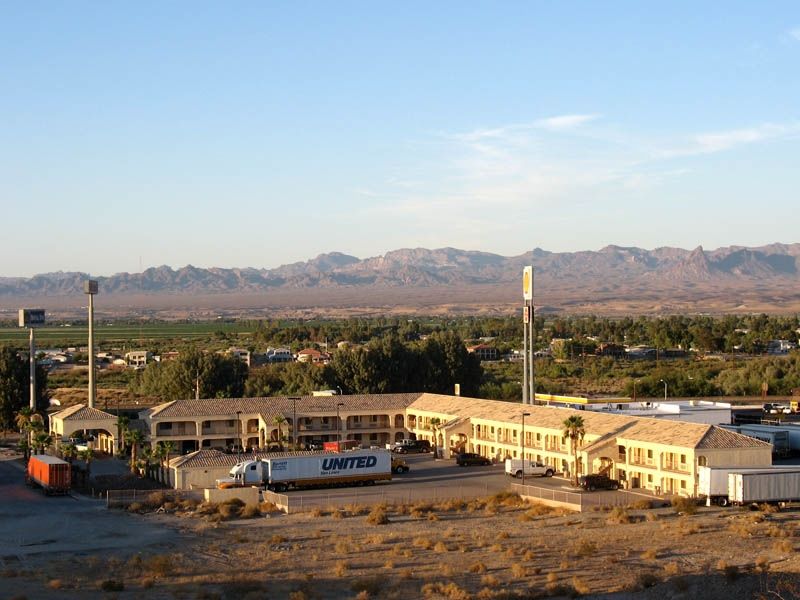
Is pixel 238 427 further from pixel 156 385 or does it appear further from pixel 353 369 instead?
pixel 156 385

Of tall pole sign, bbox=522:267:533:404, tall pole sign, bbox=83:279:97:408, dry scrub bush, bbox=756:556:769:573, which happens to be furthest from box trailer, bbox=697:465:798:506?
tall pole sign, bbox=83:279:97:408

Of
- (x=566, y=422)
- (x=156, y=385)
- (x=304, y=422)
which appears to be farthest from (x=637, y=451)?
(x=156, y=385)

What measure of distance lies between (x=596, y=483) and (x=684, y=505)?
25.0 ft

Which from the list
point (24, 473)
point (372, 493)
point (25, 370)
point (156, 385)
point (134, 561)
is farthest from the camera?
point (156, 385)

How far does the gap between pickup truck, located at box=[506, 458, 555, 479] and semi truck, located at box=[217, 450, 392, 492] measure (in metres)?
6.18

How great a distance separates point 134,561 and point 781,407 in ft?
206

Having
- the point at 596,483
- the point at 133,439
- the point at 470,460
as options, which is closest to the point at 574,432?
the point at 596,483

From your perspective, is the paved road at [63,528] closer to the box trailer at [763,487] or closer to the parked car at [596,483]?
the parked car at [596,483]

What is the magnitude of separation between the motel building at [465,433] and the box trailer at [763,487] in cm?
306

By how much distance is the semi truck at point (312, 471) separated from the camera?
2205 inches

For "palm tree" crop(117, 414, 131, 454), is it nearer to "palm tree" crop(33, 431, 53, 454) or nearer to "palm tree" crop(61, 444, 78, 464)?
"palm tree" crop(61, 444, 78, 464)

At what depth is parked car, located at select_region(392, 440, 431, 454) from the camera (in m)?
71.8

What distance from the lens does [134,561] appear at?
129 ft

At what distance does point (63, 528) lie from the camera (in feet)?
153
